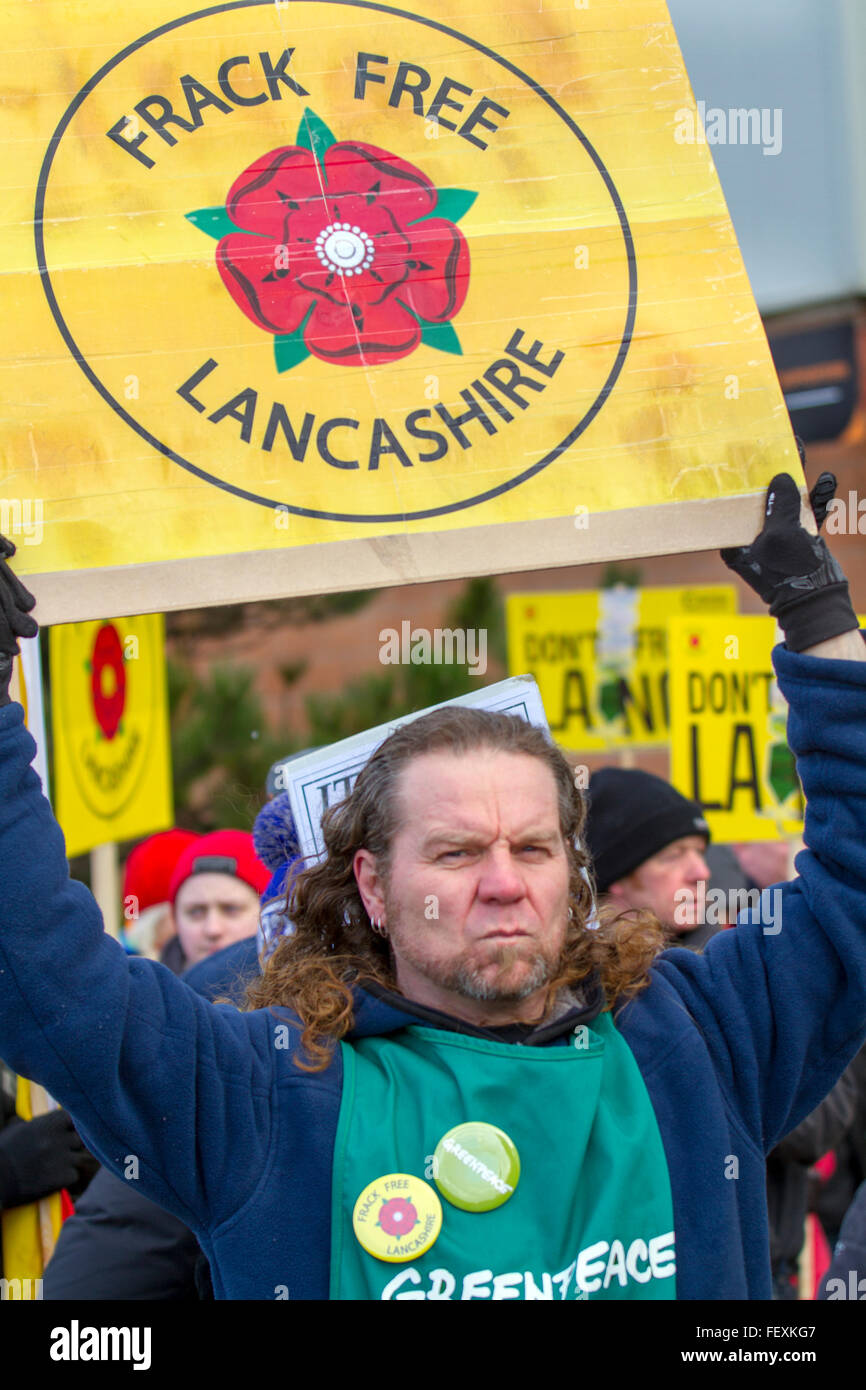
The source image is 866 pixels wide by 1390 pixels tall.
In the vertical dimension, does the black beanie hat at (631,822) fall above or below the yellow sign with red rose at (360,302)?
below

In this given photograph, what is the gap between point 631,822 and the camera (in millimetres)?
3400

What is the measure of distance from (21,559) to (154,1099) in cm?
68

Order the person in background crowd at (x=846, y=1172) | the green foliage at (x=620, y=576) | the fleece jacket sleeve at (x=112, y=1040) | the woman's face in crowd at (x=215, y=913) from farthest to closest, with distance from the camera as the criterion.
Answer: the green foliage at (x=620, y=576), the person in background crowd at (x=846, y=1172), the woman's face in crowd at (x=215, y=913), the fleece jacket sleeve at (x=112, y=1040)

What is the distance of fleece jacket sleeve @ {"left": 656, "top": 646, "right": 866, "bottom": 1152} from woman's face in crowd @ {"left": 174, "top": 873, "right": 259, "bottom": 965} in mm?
1806

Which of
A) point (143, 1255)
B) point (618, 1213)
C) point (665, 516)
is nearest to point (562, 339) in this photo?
point (665, 516)

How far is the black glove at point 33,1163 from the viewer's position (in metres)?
2.59

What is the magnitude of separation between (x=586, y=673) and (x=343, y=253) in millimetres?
3654

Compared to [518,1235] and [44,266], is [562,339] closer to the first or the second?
[44,266]

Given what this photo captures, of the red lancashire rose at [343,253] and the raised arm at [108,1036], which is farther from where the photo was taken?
the red lancashire rose at [343,253]

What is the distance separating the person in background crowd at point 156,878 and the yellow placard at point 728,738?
1.53 m

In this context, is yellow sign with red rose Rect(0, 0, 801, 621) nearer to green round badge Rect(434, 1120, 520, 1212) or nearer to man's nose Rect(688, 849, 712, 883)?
green round badge Rect(434, 1120, 520, 1212)

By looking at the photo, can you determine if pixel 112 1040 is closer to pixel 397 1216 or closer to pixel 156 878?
pixel 397 1216

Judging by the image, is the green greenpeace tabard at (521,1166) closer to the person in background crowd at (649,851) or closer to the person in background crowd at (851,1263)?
the person in background crowd at (851,1263)
